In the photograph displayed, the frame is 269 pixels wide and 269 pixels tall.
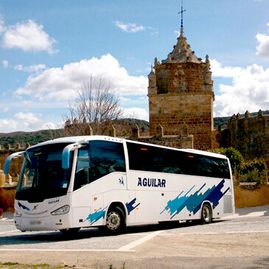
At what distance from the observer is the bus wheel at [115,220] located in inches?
691

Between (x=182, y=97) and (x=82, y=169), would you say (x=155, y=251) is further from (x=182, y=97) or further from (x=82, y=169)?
(x=182, y=97)

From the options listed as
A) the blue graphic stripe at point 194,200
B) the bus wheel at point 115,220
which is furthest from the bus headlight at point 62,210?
the blue graphic stripe at point 194,200

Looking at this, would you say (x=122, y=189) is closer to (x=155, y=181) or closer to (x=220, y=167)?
(x=155, y=181)

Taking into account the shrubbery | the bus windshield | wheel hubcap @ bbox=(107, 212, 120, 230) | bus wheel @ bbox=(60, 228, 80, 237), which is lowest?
bus wheel @ bbox=(60, 228, 80, 237)

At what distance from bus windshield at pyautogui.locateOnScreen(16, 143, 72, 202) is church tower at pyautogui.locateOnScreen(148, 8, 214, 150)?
86.8ft

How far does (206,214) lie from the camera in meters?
22.9

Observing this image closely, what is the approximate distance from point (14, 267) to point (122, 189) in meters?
7.86

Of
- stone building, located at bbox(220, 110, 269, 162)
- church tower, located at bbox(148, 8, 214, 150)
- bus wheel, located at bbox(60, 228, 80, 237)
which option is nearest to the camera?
bus wheel, located at bbox(60, 228, 80, 237)

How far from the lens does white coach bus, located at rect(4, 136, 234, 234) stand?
648 inches

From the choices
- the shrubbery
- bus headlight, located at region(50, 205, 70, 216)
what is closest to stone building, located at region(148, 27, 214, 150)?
the shrubbery

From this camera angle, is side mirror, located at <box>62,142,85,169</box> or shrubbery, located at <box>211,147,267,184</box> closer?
side mirror, located at <box>62,142,85,169</box>

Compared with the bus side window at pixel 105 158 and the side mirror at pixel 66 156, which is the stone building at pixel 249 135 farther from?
the side mirror at pixel 66 156

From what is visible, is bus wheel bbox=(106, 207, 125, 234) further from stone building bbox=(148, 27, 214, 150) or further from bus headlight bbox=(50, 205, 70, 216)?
stone building bbox=(148, 27, 214, 150)

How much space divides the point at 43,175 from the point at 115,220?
8.48 feet
